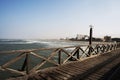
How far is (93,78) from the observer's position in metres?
5.80

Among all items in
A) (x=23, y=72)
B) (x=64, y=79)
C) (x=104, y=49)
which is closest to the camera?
(x=64, y=79)

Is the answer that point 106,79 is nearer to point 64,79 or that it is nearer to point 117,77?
point 117,77

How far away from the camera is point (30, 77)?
600 cm

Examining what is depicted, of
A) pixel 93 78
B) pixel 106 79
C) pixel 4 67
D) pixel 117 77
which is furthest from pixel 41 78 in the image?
pixel 117 77

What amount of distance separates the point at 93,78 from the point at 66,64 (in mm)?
2929

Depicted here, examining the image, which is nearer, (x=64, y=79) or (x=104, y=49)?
(x=64, y=79)

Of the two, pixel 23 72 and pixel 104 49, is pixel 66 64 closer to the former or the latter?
pixel 23 72

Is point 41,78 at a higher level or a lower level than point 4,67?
lower

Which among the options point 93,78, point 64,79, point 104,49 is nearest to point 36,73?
point 64,79

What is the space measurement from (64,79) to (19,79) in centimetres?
176

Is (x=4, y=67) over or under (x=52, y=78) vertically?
over

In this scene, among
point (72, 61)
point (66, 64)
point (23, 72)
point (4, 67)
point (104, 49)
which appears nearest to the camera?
point (4, 67)

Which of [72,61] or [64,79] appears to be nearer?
[64,79]

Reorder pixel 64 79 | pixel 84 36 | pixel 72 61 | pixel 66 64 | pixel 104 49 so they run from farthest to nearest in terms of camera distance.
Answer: pixel 84 36 < pixel 104 49 < pixel 72 61 < pixel 66 64 < pixel 64 79
